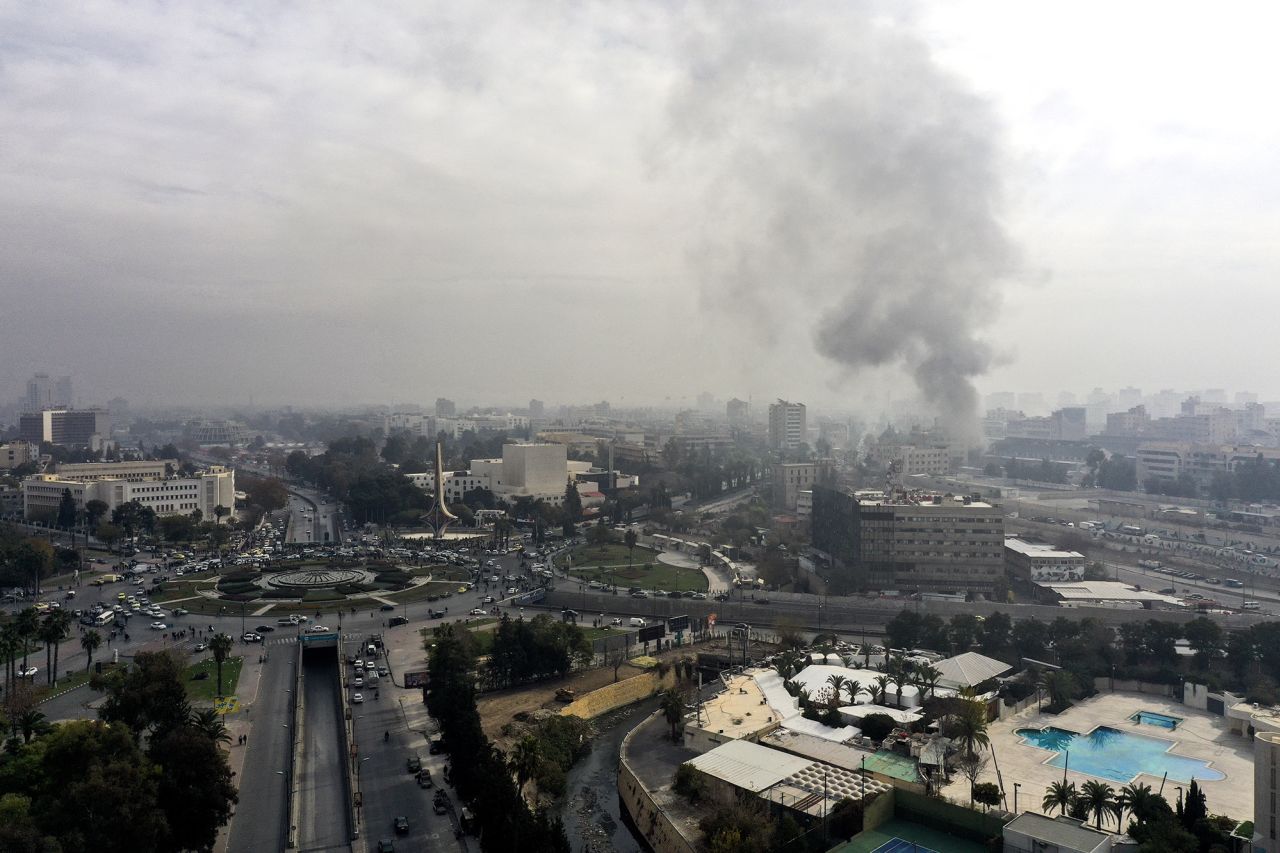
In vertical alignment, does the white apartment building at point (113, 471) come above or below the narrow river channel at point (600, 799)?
above

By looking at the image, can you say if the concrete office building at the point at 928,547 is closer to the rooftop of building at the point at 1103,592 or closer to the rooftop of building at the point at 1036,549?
the rooftop of building at the point at 1103,592

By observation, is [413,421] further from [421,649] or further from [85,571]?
[421,649]

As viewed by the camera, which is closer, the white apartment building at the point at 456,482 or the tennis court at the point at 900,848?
the tennis court at the point at 900,848

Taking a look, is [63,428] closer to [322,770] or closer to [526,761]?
[322,770]

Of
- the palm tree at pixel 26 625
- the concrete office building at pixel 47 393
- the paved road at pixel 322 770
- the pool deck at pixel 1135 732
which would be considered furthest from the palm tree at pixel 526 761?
the concrete office building at pixel 47 393

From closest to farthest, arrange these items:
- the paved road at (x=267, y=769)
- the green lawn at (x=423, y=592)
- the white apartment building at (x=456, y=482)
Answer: the paved road at (x=267, y=769) → the green lawn at (x=423, y=592) → the white apartment building at (x=456, y=482)

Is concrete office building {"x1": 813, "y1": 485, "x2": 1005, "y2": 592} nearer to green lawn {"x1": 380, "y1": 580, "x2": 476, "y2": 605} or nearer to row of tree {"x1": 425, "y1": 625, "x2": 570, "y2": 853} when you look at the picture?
green lawn {"x1": 380, "y1": 580, "x2": 476, "y2": 605}

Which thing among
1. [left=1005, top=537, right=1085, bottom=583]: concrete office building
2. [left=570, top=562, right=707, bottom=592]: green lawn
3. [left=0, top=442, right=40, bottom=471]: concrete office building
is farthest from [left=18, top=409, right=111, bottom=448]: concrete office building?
[left=1005, top=537, right=1085, bottom=583]: concrete office building
